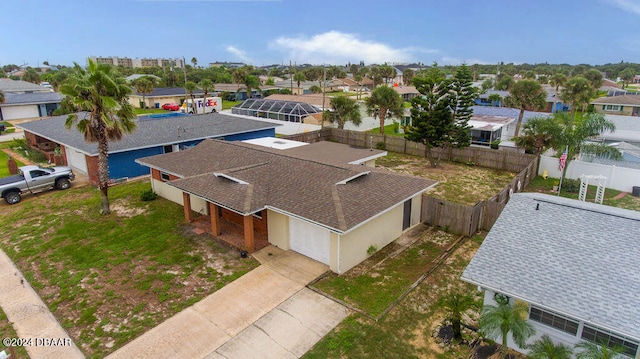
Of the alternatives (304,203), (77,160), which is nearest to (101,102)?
(304,203)

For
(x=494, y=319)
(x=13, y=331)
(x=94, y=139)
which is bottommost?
(x=13, y=331)

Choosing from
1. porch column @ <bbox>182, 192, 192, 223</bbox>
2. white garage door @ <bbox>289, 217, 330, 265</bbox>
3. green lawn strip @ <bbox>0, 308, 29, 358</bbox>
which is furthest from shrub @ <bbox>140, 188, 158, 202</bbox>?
white garage door @ <bbox>289, 217, 330, 265</bbox>

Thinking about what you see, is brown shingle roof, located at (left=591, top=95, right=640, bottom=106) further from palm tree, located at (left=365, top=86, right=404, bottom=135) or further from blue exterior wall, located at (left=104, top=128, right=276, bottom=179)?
blue exterior wall, located at (left=104, top=128, right=276, bottom=179)

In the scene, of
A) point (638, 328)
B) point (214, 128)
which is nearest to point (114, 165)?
point (214, 128)

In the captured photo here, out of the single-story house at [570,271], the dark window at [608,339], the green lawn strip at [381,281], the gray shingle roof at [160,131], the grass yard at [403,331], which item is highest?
the gray shingle roof at [160,131]

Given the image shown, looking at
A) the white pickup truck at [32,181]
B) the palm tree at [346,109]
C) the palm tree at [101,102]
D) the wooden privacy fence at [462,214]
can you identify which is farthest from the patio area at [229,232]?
the palm tree at [346,109]

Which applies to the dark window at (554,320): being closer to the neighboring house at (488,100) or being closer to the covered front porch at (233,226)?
the covered front porch at (233,226)

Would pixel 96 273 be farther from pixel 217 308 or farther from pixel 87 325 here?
pixel 217 308
